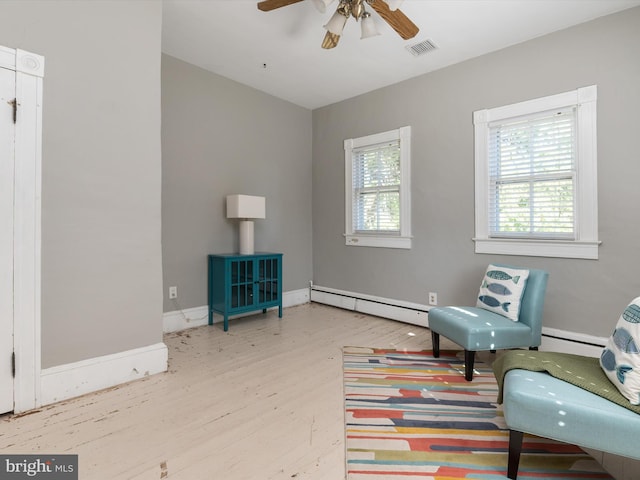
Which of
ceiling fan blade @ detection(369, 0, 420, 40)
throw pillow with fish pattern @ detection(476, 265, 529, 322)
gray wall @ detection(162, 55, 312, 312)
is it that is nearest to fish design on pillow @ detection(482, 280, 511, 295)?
throw pillow with fish pattern @ detection(476, 265, 529, 322)

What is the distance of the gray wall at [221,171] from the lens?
3449mm

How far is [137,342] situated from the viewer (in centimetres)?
243

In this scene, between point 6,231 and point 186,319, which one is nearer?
point 6,231

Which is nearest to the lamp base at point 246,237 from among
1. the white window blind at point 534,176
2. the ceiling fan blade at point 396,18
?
the ceiling fan blade at point 396,18

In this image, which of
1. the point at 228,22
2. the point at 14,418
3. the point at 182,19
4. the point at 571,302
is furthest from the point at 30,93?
the point at 571,302

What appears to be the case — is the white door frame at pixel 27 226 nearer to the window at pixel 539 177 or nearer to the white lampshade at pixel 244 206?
the white lampshade at pixel 244 206

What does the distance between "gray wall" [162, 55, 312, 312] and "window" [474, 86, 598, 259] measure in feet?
7.66

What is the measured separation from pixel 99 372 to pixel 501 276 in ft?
9.98

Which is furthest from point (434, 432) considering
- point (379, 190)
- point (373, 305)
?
point (379, 190)

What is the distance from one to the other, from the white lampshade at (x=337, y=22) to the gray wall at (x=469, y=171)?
1664mm

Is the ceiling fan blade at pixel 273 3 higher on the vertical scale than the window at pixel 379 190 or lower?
higher

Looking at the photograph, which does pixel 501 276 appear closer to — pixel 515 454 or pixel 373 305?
pixel 515 454

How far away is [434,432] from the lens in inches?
71.8

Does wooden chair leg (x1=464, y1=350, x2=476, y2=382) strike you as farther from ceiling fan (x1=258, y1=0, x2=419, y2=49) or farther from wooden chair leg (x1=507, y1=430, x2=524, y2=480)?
ceiling fan (x1=258, y1=0, x2=419, y2=49)
